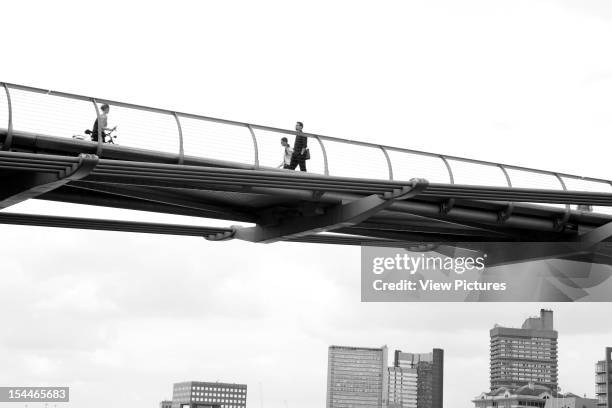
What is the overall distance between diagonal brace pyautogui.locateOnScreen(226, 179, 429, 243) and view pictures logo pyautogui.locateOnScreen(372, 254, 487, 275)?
7487mm

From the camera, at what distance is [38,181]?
25.5 metres

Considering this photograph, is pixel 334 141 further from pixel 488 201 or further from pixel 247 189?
pixel 488 201

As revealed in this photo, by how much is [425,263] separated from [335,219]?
1123 cm

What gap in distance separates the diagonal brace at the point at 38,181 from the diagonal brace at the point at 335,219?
8.05 m

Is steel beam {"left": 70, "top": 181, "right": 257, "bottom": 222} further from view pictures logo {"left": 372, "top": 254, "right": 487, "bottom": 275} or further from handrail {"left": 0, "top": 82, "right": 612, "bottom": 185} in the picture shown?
view pictures logo {"left": 372, "top": 254, "right": 487, "bottom": 275}

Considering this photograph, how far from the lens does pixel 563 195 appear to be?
34.0 m

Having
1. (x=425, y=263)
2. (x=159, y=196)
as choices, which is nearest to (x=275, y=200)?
(x=159, y=196)

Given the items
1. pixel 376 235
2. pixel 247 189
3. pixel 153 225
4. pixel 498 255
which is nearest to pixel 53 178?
pixel 247 189

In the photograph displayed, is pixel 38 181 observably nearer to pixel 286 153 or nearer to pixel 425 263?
pixel 286 153

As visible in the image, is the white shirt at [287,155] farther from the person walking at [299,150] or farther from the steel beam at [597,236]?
the steel beam at [597,236]

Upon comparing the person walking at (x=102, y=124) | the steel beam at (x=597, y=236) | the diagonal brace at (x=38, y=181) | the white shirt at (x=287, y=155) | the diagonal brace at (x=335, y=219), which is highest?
the steel beam at (x=597, y=236)

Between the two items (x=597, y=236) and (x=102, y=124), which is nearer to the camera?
(x=102, y=124)

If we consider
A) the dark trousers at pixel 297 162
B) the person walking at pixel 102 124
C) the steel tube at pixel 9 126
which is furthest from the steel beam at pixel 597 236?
the steel tube at pixel 9 126

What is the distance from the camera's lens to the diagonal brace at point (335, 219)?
29469mm
